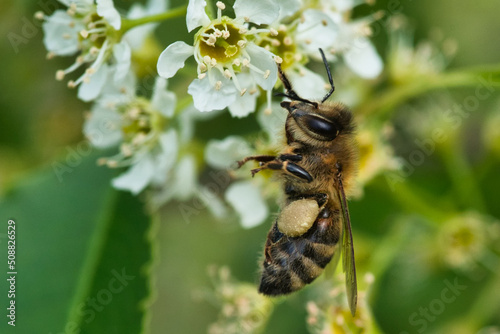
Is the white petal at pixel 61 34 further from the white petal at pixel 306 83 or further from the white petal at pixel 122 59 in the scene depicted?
the white petal at pixel 306 83

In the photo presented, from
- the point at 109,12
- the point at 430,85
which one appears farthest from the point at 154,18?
the point at 430,85

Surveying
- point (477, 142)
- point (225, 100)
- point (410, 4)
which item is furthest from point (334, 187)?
point (477, 142)

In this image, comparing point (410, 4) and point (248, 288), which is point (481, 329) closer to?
point (248, 288)

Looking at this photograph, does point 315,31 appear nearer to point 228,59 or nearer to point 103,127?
point 228,59

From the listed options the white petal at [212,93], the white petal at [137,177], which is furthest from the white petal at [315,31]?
the white petal at [137,177]

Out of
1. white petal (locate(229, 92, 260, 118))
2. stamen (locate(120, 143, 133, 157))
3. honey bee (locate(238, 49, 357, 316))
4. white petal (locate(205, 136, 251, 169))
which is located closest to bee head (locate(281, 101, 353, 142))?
honey bee (locate(238, 49, 357, 316))
